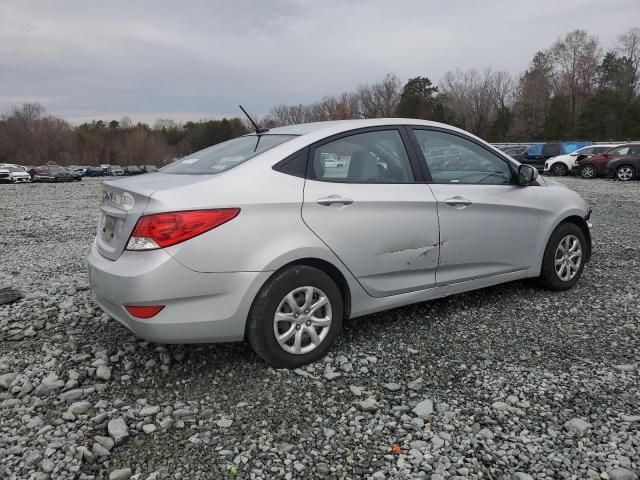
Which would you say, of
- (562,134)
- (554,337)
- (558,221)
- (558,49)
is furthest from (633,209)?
(558,49)

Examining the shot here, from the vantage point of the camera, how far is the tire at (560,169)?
2623 cm

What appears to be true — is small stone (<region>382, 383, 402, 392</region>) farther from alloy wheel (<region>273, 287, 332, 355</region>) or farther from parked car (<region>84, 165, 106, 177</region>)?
parked car (<region>84, 165, 106, 177</region>)

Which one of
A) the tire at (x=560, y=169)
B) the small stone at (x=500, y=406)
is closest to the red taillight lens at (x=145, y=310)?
the small stone at (x=500, y=406)

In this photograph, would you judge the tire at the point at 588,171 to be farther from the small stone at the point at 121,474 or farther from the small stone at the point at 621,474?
the small stone at the point at 121,474

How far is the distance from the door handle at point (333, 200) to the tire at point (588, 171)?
2378cm

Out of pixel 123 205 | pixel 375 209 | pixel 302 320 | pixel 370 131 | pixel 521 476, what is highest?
pixel 370 131

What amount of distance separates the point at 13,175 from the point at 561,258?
1503 inches

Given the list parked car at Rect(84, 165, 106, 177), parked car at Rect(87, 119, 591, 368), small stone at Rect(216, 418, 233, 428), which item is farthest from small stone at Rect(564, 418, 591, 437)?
parked car at Rect(84, 165, 106, 177)

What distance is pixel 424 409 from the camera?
2736 millimetres

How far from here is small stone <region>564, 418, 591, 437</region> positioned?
2.49 m

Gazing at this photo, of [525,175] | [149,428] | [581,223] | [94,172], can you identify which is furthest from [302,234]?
[94,172]

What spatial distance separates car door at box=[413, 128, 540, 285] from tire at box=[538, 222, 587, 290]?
0.78ft

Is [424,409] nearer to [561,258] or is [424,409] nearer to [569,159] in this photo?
[561,258]

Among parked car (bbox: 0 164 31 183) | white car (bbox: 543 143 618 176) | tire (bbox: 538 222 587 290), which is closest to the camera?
tire (bbox: 538 222 587 290)
